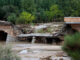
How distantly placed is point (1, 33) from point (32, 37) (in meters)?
3.97

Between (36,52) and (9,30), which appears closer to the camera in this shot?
(36,52)

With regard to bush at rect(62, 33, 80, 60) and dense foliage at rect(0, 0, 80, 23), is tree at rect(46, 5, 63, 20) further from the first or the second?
bush at rect(62, 33, 80, 60)

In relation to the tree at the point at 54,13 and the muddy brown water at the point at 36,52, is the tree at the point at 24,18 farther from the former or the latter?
the muddy brown water at the point at 36,52

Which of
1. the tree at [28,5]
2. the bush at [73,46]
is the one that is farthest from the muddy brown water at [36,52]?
the tree at [28,5]

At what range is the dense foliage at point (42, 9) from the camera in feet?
58.1

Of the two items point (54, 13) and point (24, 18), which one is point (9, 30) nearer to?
point (24, 18)

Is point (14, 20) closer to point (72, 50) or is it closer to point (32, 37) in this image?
point (32, 37)

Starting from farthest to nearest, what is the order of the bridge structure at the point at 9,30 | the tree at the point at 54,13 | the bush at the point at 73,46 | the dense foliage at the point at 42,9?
the tree at the point at 54,13 → the dense foliage at the point at 42,9 → the bridge structure at the point at 9,30 → the bush at the point at 73,46

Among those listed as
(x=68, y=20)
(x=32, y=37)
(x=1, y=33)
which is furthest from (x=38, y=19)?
(x=68, y=20)

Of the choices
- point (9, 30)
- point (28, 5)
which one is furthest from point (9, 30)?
point (28, 5)

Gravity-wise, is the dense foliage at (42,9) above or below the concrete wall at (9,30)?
above

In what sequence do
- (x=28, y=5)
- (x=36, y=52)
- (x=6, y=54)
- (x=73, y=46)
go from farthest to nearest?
(x=28, y=5)
(x=36, y=52)
(x=6, y=54)
(x=73, y=46)

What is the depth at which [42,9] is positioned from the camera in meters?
19.6

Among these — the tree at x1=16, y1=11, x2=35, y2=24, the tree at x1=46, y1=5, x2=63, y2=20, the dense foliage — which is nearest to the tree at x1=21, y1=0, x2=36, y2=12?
the dense foliage
